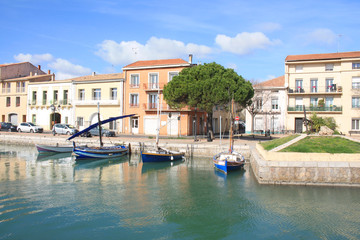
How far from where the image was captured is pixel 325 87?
42.9 m

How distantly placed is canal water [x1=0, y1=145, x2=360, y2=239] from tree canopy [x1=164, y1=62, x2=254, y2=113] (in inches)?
433

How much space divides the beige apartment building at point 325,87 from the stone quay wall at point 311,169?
1001 inches

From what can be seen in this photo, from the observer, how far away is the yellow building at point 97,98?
45.4 meters

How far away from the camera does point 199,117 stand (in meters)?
43.6

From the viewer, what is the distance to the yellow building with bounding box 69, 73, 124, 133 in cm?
4537

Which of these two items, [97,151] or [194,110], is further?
[194,110]

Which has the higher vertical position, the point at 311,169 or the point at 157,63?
the point at 157,63

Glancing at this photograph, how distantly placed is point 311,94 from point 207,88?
2034 cm

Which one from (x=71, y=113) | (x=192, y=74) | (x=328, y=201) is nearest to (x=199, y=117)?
(x=192, y=74)

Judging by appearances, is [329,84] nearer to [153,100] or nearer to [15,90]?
[153,100]

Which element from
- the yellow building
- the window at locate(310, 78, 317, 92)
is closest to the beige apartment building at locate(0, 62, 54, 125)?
the yellow building

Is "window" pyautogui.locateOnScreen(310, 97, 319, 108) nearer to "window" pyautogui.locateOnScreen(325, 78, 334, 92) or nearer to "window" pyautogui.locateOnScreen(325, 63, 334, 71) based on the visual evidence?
"window" pyautogui.locateOnScreen(325, 78, 334, 92)

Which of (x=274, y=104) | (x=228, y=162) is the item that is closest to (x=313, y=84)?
(x=274, y=104)

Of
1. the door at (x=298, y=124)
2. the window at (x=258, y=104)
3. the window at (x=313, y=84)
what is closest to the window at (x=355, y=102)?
the window at (x=313, y=84)
